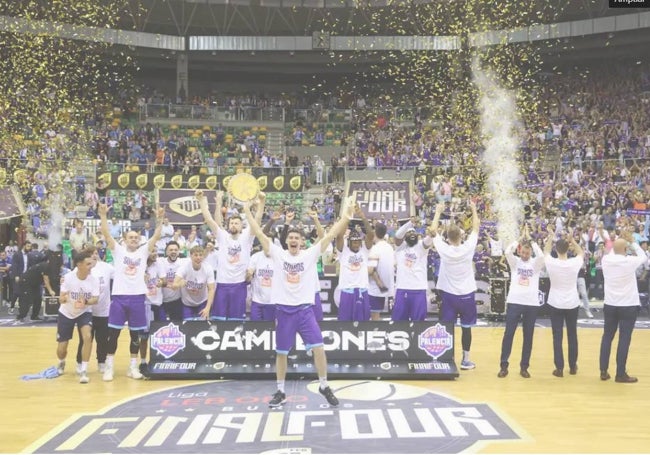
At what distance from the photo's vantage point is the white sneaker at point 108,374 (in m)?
11.0

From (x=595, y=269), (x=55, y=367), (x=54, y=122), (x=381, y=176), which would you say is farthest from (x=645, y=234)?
(x=54, y=122)

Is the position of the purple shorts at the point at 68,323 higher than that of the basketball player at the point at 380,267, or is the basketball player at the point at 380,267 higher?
the basketball player at the point at 380,267

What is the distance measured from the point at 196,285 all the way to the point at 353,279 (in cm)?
237

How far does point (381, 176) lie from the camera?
1109 inches

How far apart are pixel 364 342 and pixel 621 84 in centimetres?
2754

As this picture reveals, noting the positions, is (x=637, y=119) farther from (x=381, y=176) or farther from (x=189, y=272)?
(x=189, y=272)

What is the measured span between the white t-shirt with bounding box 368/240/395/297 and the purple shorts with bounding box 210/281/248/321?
2.24 metres

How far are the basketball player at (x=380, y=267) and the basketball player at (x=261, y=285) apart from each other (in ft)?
6.36

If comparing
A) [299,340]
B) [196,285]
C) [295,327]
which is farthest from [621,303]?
[196,285]

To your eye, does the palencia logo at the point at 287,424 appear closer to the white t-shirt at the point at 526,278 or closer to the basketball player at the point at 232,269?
the basketball player at the point at 232,269

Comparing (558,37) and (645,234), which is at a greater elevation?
(558,37)

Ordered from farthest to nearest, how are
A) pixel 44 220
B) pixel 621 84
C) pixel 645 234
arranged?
pixel 621 84 → pixel 44 220 → pixel 645 234

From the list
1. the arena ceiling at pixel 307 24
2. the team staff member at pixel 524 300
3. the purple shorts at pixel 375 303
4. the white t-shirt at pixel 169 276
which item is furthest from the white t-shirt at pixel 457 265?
the arena ceiling at pixel 307 24

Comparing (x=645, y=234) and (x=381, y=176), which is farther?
(x=381, y=176)
